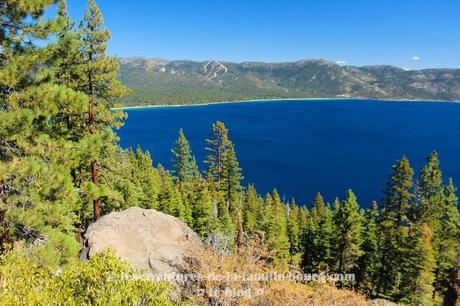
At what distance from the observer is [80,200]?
17875 mm

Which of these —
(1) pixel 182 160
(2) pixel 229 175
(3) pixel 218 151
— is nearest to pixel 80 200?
(2) pixel 229 175

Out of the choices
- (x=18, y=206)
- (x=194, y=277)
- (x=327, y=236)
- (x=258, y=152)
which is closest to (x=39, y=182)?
(x=18, y=206)

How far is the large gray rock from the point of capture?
46.1ft

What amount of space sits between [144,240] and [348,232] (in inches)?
1123

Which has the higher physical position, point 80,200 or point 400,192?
point 80,200

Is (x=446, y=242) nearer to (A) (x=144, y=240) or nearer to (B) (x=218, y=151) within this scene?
(B) (x=218, y=151)

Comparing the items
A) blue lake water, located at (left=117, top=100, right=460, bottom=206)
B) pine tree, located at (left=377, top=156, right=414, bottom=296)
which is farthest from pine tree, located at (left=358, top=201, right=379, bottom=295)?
blue lake water, located at (left=117, top=100, right=460, bottom=206)

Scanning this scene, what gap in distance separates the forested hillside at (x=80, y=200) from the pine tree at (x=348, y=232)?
0.15 meters

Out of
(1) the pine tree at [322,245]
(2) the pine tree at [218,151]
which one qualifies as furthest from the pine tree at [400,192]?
(2) the pine tree at [218,151]

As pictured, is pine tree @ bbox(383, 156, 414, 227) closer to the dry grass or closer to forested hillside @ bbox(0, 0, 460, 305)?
forested hillside @ bbox(0, 0, 460, 305)

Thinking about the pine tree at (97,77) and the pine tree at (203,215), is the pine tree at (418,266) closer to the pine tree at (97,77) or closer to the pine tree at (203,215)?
the pine tree at (203,215)

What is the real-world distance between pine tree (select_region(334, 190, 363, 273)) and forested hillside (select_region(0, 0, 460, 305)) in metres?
0.15

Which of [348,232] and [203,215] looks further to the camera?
[203,215]

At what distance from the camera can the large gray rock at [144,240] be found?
553 inches
